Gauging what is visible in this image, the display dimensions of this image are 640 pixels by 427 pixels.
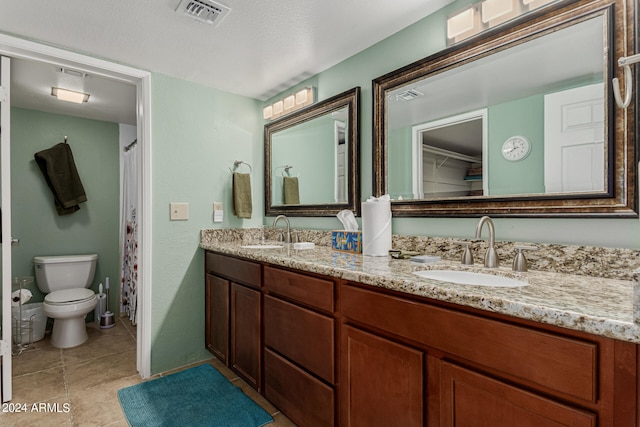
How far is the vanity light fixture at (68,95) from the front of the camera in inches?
103

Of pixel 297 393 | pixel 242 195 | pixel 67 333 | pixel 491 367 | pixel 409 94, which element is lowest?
pixel 67 333

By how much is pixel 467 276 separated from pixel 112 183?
144 inches

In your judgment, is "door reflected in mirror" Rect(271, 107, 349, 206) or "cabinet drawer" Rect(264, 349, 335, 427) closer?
"cabinet drawer" Rect(264, 349, 335, 427)

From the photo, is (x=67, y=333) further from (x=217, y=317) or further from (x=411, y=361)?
(x=411, y=361)

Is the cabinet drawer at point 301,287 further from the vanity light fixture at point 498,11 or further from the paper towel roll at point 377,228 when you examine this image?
the vanity light fixture at point 498,11

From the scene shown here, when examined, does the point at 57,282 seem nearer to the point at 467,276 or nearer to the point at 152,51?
the point at 152,51

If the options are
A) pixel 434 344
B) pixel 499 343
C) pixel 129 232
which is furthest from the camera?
pixel 129 232

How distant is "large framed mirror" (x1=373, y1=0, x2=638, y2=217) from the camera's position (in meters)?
1.14

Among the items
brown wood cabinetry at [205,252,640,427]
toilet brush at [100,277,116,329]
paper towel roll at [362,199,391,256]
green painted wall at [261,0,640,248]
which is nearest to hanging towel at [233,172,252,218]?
green painted wall at [261,0,640,248]

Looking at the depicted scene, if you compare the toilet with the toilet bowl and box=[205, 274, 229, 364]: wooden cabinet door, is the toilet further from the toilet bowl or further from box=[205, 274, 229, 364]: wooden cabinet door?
box=[205, 274, 229, 364]: wooden cabinet door

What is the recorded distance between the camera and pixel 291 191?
264 cm

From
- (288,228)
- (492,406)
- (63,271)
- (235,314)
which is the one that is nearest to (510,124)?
(492,406)

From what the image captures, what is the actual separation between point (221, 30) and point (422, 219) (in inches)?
60.0

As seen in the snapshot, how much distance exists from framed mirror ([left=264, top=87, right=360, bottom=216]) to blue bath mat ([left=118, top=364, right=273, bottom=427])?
1.28 m
